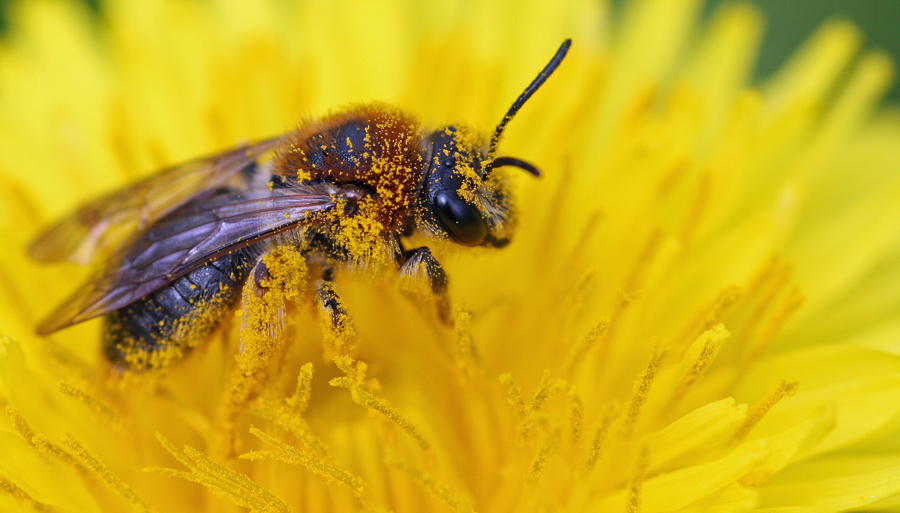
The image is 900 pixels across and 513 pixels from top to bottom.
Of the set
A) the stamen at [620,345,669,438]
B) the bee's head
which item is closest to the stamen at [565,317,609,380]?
the stamen at [620,345,669,438]

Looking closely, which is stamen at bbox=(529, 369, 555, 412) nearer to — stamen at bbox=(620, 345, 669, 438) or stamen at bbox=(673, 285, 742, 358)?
stamen at bbox=(620, 345, 669, 438)

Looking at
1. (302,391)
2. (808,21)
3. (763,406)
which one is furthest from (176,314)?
(808,21)

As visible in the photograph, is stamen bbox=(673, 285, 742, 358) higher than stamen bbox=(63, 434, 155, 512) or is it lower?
higher

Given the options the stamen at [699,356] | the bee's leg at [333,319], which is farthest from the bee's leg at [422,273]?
the stamen at [699,356]

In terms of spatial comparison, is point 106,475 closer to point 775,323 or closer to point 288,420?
point 288,420

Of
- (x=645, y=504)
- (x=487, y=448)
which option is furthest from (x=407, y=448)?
(x=645, y=504)
